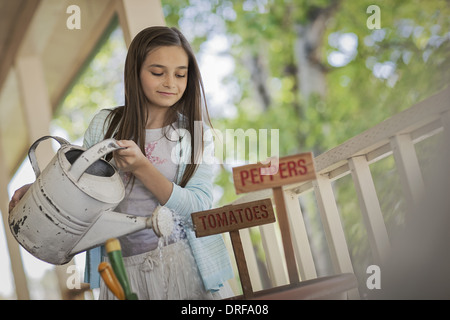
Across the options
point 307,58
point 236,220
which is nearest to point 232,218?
point 236,220

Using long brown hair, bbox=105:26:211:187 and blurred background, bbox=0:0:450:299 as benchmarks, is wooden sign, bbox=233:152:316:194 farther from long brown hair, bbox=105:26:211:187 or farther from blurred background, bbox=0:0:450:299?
blurred background, bbox=0:0:450:299

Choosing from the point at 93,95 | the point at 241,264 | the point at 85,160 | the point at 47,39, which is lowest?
the point at 241,264

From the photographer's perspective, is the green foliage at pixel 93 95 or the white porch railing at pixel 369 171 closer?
the white porch railing at pixel 369 171

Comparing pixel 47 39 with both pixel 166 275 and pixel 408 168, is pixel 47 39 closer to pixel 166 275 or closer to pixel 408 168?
pixel 166 275

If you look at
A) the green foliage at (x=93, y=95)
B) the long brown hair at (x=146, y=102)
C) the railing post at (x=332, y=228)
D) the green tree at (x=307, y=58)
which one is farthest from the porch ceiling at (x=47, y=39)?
the green tree at (x=307, y=58)

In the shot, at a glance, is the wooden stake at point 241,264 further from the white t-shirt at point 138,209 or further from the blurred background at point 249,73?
the blurred background at point 249,73

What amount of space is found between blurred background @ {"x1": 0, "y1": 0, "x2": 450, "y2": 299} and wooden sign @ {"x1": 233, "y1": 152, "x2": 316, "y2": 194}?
131 centimetres

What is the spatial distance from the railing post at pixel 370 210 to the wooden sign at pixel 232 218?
219 millimetres

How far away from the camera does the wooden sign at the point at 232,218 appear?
84 centimetres

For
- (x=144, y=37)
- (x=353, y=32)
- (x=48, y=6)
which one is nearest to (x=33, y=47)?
(x=48, y=6)

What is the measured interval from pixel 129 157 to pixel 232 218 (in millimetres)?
203

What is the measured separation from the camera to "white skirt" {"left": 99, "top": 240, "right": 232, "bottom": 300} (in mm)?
955

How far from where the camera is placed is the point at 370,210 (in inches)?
37.6

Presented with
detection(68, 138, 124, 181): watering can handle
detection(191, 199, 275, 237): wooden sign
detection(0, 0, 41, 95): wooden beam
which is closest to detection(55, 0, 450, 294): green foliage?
detection(0, 0, 41, 95): wooden beam
